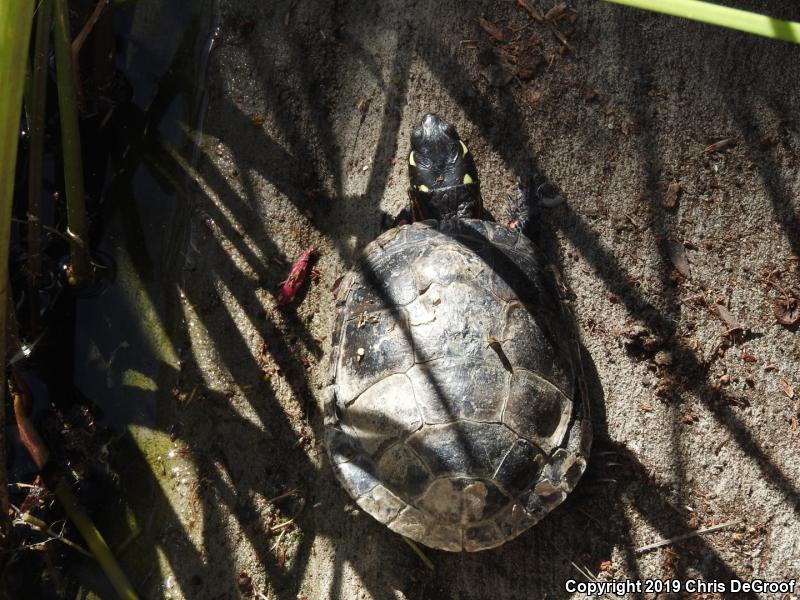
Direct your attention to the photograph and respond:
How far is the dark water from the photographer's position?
284cm

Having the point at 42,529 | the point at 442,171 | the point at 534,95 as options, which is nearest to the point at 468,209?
the point at 442,171

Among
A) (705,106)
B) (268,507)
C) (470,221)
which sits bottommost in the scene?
(268,507)

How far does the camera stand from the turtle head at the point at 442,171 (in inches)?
117

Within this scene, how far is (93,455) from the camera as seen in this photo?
9.44ft

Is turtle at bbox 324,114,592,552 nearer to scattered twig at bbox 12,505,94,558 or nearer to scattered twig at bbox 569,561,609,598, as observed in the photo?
scattered twig at bbox 569,561,609,598

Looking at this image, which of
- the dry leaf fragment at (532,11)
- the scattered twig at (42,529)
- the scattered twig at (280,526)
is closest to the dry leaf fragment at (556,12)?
the dry leaf fragment at (532,11)

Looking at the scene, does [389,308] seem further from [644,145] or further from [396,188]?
[644,145]

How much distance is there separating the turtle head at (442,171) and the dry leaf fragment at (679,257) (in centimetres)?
90

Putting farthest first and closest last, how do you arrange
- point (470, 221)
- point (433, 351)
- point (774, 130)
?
point (774, 130) < point (470, 221) < point (433, 351)

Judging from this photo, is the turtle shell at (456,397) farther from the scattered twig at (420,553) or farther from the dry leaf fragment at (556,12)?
the dry leaf fragment at (556,12)

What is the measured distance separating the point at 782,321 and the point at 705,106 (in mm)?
1036

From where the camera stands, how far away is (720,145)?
3.06m

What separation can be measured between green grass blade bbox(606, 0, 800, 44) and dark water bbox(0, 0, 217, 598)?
7.45ft

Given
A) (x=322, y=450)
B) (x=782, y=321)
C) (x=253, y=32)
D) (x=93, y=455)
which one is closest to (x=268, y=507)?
(x=322, y=450)
